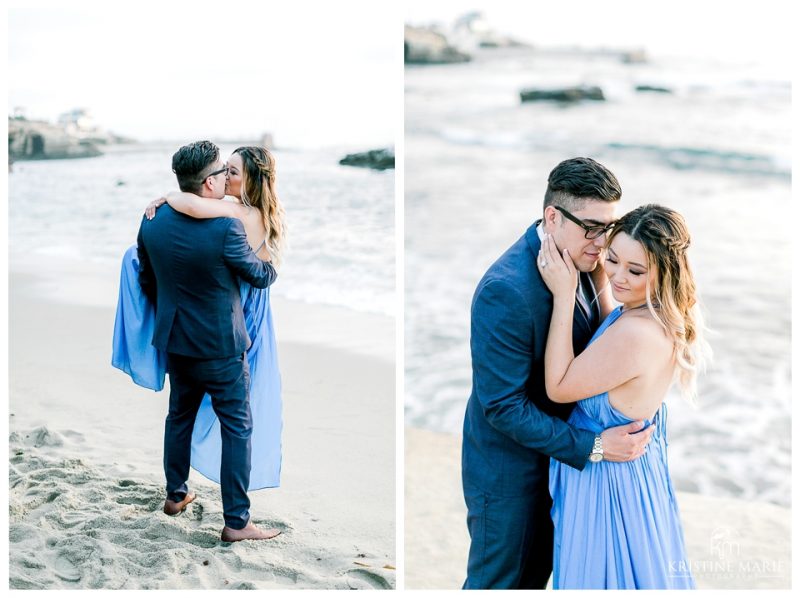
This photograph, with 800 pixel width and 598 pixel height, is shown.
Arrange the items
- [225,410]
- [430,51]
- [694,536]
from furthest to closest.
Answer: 1. [430,51]
2. [694,536]
3. [225,410]

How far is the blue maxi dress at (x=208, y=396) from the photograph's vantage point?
3.48m

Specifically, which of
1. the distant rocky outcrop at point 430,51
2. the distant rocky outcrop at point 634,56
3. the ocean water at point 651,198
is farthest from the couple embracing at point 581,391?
the distant rocky outcrop at point 430,51

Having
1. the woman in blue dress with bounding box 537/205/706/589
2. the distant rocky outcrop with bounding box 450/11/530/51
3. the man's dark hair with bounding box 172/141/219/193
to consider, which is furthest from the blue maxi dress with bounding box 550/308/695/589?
the distant rocky outcrop with bounding box 450/11/530/51

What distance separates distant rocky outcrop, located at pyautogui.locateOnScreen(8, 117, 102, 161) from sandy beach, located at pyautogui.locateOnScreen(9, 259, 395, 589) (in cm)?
489

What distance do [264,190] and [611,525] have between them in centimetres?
180

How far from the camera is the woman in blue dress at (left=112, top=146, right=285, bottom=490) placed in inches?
130

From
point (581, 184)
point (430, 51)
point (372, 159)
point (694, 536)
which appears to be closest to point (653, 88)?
→ point (430, 51)

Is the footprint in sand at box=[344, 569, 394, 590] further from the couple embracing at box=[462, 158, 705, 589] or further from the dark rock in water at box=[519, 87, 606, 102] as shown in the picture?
the dark rock in water at box=[519, 87, 606, 102]

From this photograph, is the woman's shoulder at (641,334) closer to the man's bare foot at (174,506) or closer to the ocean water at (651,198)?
the ocean water at (651,198)

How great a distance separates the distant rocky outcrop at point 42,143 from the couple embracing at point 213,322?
819 cm

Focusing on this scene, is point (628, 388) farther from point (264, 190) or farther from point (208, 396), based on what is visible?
point (208, 396)

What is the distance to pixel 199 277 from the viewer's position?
320cm

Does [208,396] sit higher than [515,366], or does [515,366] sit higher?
[515,366]

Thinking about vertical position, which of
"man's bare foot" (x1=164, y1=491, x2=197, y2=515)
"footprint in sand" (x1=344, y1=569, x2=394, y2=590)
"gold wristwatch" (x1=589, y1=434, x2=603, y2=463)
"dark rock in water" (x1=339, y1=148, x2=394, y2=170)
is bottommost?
"footprint in sand" (x1=344, y1=569, x2=394, y2=590)
